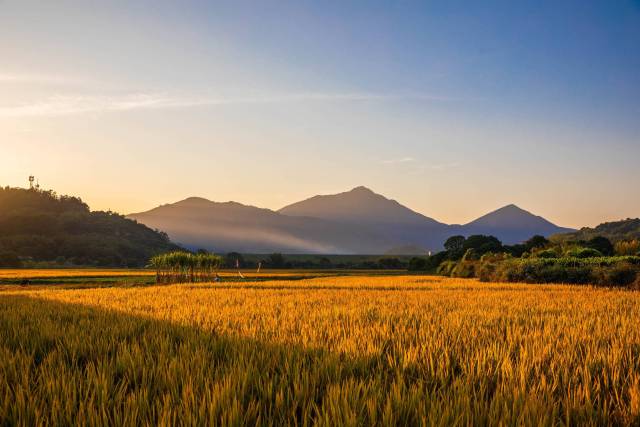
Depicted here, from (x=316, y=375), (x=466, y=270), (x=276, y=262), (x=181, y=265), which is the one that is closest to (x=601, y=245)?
(x=466, y=270)

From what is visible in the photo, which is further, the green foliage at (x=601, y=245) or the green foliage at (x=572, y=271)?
the green foliage at (x=601, y=245)

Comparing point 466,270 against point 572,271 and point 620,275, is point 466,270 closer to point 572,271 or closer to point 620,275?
point 572,271

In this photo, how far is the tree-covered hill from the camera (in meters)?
118

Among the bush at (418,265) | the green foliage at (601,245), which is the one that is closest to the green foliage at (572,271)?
the green foliage at (601,245)

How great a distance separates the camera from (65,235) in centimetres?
13138

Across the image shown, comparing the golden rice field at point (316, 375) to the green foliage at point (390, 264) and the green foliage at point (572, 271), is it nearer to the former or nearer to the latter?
the green foliage at point (572, 271)

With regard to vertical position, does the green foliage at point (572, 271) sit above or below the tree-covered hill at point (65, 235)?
below

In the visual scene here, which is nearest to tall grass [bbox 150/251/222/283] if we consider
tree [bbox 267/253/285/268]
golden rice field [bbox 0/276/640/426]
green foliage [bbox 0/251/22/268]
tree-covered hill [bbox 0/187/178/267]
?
golden rice field [bbox 0/276/640/426]

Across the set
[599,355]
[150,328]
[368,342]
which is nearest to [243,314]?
[150,328]

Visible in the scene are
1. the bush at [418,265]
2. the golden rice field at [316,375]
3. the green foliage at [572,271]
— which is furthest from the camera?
the bush at [418,265]

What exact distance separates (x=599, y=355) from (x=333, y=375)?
341cm

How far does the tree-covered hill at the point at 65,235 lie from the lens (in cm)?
11804

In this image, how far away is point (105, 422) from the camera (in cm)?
310

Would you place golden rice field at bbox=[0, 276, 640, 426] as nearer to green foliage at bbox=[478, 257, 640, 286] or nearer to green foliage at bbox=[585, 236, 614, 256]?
green foliage at bbox=[478, 257, 640, 286]
